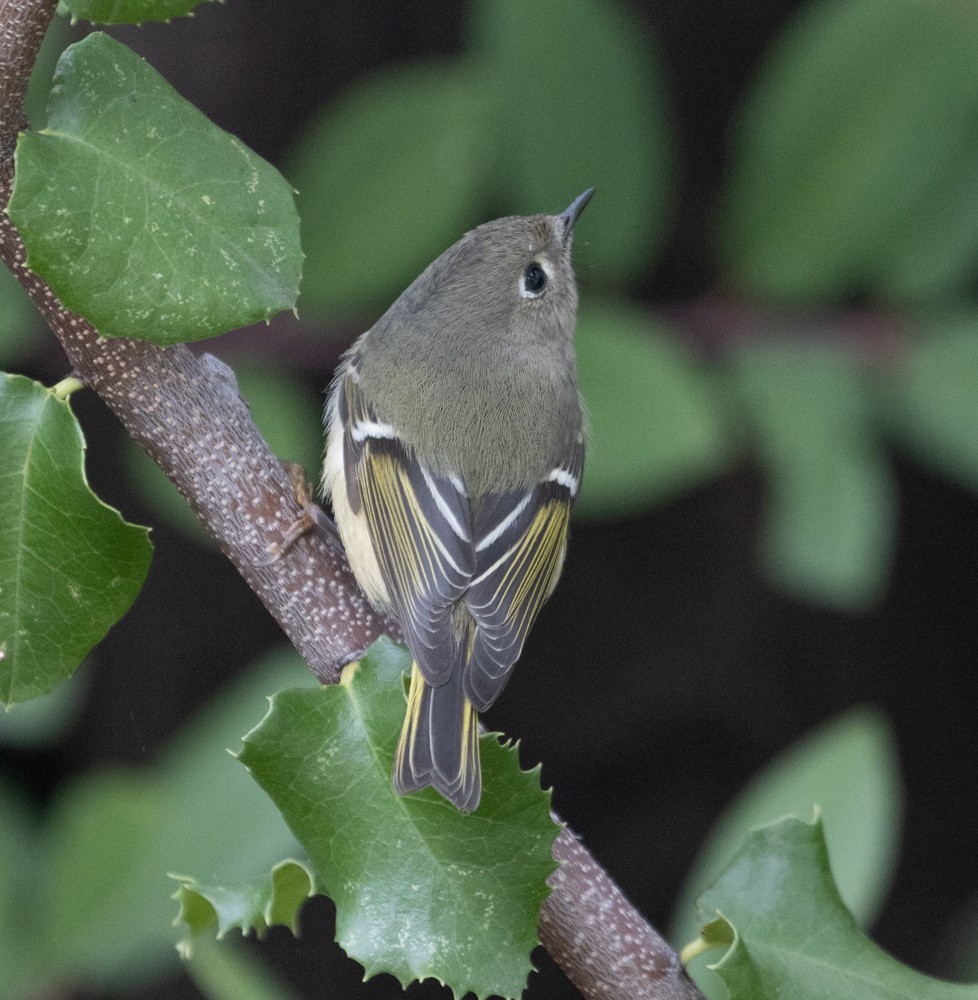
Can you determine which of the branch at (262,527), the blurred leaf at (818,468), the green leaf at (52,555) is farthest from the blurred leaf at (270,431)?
the green leaf at (52,555)

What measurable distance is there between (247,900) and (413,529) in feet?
2.51

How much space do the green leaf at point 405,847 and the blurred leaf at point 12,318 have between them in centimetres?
151

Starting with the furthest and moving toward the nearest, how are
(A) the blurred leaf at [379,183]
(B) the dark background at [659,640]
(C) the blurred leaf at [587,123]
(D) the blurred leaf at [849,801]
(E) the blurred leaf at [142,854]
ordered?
(B) the dark background at [659,640], (C) the blurred leaf at [587,123], (A) the blurred leaf at [379,183], (E) the blurred leaf at [142,854], (D) the blurred leaf at [849,801]

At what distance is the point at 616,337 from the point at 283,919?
5.03ft

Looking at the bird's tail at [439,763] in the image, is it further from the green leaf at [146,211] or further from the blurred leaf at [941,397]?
the blurred leaf at [941,397]

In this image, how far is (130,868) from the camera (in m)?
2.26

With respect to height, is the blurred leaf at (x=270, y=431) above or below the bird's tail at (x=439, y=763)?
below

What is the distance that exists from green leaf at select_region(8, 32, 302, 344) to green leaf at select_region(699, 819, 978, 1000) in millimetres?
665

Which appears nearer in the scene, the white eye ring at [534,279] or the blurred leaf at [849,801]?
the blurred leaf at [849,801]

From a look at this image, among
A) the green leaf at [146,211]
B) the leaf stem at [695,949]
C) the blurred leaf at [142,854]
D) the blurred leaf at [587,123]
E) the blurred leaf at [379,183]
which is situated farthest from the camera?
the blurred leaf at [587,123]

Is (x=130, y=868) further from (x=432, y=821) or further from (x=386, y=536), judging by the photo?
(x=432, y=821)

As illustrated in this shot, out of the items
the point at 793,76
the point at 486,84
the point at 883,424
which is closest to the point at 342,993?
the point at 883,424

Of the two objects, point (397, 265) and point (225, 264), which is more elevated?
point (225, 264)

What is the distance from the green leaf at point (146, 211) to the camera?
965 millimetres
